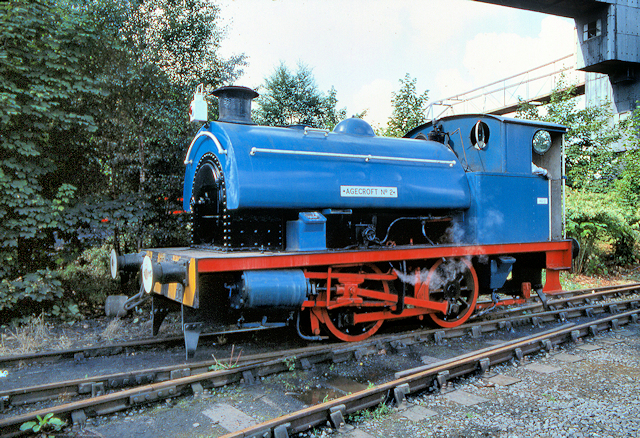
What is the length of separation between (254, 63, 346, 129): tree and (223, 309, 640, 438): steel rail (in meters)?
11.8

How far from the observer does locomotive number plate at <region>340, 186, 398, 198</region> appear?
5215 millimetres

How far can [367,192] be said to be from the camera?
5.34m

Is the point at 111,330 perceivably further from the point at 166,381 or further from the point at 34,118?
the point at 34,118

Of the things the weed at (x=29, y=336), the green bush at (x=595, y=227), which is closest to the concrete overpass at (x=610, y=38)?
the green bush at (x=595, y=227)

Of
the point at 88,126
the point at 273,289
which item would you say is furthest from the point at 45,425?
the point at 88,126

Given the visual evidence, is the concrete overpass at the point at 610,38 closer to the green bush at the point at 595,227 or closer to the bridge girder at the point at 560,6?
the bridge girder at the point at 560,6

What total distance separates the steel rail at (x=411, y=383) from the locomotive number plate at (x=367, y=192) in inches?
81.8

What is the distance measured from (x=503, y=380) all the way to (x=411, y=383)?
1.08 m

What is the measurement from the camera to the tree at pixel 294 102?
52.2 feet

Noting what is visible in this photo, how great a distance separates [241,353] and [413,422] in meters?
2.36

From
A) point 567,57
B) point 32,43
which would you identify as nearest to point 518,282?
point 32,43

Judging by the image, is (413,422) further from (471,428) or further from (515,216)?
(515,216)

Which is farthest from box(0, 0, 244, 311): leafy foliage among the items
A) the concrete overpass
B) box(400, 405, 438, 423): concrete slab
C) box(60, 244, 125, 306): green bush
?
the concrete overpass

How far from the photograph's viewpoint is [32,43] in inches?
241
